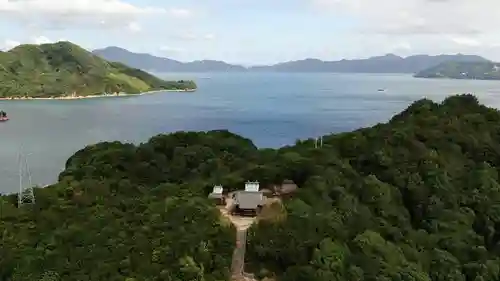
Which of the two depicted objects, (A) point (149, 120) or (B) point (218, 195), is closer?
(B) point (218, 195)

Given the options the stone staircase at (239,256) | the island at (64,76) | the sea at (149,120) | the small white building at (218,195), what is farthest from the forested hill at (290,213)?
the island at (64,76)

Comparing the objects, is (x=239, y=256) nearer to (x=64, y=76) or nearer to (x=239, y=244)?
(x=239, y=244)

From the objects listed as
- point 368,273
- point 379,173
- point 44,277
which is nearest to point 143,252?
point 44,277

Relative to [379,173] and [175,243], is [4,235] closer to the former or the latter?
[175,243]

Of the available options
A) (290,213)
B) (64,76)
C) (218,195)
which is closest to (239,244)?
(290,213)

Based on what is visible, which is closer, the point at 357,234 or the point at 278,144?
the point at 357,234

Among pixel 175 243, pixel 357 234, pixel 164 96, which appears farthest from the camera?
pixel 164 96

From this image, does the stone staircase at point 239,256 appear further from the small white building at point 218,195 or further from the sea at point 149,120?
the sea at point 149,120
